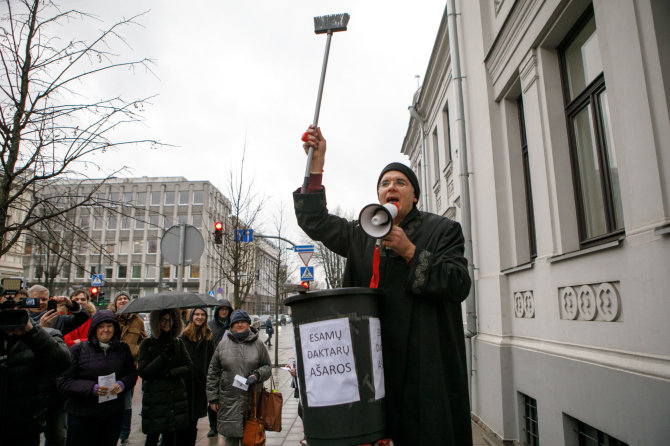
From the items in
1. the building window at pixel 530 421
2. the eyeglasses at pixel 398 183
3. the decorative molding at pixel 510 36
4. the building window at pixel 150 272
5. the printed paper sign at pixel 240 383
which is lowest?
the building window at pixel 530 421

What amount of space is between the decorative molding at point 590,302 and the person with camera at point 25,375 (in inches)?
184

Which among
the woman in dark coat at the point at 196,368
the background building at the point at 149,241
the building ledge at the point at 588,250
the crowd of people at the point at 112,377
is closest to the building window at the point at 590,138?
the building ledge at the point at 588,250

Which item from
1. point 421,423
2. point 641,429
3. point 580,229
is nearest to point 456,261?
point 421,423

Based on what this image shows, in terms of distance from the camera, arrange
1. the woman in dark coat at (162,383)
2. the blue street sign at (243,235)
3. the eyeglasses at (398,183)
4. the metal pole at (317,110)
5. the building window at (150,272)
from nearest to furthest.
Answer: the metal pole at (317,110), the eyeglasses at (398,183), the woman in dark coat at (162,383), the blue street sign at (243,235), the building window at (150,272)

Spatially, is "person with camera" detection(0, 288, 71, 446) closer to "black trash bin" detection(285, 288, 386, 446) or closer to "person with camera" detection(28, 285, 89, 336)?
"person with camera" detection(28, 285, 89, 336)

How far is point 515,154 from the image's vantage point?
6172mm

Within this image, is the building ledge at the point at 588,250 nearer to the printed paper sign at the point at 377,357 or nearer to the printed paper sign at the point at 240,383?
the printed paper sign at the point at 377,357

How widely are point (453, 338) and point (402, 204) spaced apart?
0.66 metres

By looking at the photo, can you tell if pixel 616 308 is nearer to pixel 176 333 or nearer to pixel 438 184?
pixel 176 333

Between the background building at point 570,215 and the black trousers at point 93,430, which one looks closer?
the background building at point 570,215

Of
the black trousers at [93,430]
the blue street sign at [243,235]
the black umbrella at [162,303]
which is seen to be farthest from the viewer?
the blue street sign at [243,235]

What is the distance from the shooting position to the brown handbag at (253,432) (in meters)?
5.03

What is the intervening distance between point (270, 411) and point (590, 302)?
3.77 metres

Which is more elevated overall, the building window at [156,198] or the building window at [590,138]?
the building window at [156,198]
